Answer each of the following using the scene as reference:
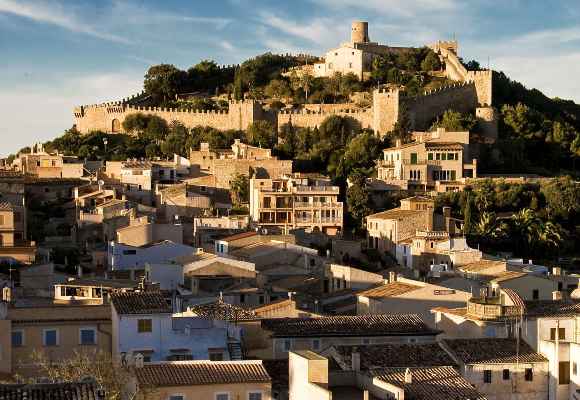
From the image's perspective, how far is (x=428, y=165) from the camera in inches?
2254

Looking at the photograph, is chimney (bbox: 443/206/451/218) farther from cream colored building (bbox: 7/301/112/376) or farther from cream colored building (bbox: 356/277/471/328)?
cream colored building (bbox: 7/301/112/376)

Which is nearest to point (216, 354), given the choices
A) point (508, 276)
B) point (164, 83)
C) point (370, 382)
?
point (370, 382)

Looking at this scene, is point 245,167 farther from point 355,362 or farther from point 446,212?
point 355,362

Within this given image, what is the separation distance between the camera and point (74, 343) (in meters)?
22.4

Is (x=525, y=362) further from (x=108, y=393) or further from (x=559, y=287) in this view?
(x=559, y=287)

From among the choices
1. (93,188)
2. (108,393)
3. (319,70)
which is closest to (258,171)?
(93,188)

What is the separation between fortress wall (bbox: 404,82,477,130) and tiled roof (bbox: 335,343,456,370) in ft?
140

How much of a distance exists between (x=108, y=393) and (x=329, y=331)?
8163mm

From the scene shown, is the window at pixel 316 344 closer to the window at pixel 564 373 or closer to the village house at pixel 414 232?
the window at pixel 564 373

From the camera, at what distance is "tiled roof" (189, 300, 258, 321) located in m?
24.8

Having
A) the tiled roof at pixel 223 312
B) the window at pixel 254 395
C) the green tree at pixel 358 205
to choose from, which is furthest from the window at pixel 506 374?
the green tree at pixel 358 205

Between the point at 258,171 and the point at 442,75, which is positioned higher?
the point at 442,75

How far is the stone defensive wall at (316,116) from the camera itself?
65.3 m

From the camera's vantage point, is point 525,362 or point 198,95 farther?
point 198,95
